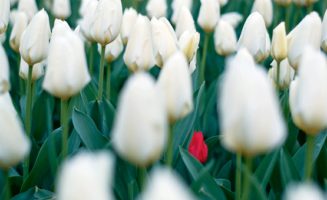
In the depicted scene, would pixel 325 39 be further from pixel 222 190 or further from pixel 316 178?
pixel 222 190

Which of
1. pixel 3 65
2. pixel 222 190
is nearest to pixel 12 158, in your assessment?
pixel 3 65

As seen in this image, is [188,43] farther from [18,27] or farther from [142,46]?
[18,27]

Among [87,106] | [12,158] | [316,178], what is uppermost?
[12,158]

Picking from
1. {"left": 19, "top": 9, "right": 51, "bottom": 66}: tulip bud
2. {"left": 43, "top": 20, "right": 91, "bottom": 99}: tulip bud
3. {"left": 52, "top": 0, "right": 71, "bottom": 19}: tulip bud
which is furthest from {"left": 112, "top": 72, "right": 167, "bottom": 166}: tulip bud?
{"left": 52, "top": 0, "right": 71, "bottom": 19}: tulip bud

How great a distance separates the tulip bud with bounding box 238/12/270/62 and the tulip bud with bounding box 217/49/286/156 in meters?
1.13

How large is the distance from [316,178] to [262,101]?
3.30 feet

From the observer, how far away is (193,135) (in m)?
2.18

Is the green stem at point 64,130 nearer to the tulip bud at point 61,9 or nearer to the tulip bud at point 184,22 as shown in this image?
the tulip bud at point 184,22

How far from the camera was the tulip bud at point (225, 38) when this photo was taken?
2.61 m

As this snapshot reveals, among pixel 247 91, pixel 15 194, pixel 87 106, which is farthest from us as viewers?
pixel 87 106

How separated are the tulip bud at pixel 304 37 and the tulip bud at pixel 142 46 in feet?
1.39

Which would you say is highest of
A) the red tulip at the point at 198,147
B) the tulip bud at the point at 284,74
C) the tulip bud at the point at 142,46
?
the tulip bud at the point at 142,46

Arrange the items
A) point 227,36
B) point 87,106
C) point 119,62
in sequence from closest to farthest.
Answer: point 87,106, point 227,36, point 119,62

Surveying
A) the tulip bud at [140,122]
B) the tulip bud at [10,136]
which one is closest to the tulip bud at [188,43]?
the tulip bud at [10,136]
